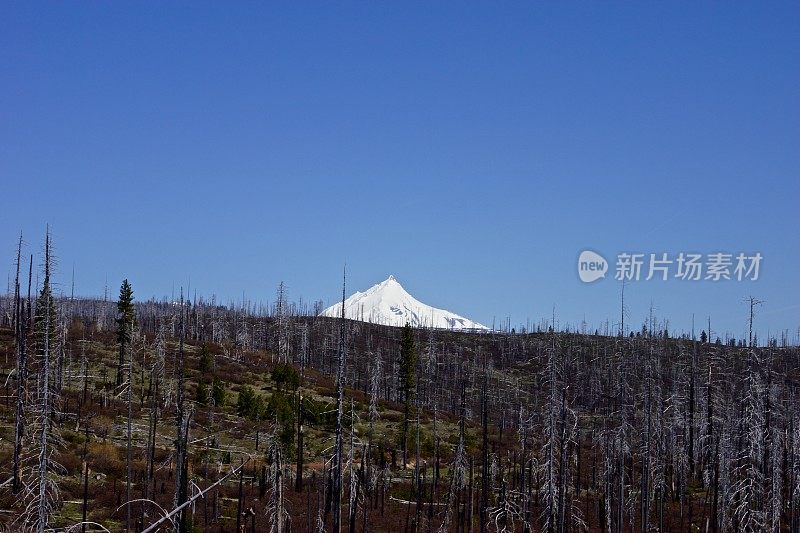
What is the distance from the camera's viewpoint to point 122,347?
86.4m

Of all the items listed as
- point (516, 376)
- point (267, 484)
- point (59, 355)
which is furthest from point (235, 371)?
point (516, 376)

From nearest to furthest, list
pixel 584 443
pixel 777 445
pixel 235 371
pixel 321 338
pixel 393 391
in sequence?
1. pixel 777 445
2. pixel 235 371
3. pixel 584 443
4. pixel 393 391
5. pixel 321 338

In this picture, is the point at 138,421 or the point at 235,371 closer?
the point at 138,421

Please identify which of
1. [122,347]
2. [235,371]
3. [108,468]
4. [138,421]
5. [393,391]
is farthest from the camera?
[393,391]

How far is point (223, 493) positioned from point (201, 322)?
111169mm

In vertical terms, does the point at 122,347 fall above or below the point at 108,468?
above

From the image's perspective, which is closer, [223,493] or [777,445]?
[777,445]

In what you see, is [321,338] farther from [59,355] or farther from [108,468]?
[108,468]

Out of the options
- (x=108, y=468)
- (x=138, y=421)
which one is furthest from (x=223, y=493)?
(x=138, y=421)

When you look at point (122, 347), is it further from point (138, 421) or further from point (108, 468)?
point (108, 468)

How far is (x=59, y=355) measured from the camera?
7731 cm

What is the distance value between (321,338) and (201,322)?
2744 centimetres

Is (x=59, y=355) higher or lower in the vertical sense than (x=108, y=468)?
higher

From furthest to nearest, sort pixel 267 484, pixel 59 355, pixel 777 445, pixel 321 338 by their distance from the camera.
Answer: pixel 321 338 < pixel 59 355 < pixel 267 484 < pixel 777 445
